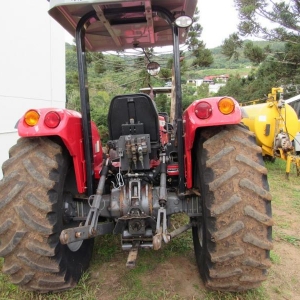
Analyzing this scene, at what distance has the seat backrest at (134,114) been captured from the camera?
2.91m

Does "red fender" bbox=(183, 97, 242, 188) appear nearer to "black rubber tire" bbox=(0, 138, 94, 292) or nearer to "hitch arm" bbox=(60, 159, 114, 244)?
"hitch arm" bbox=(60, 159, 114, 244)

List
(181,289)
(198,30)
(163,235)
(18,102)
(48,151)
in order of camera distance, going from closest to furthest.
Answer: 1. (163,235)
2. (48,151)
3. (181,289)
4. (18,102)
5. (198,30)

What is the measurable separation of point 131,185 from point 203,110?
0.92 m

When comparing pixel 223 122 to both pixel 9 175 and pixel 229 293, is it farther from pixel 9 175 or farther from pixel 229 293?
pixel 9 175

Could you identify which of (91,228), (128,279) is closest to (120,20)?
(91,228)

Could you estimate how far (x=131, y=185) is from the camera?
2.85 m

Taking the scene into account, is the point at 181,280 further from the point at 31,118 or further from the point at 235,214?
the point at 31,118

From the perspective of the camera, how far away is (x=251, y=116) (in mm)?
8328

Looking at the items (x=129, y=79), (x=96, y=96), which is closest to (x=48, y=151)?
(x=129, y=79)

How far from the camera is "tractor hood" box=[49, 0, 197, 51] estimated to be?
98.0 inches

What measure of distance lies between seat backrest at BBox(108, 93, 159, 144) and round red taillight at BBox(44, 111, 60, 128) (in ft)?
1.82

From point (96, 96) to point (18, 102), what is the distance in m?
13.6

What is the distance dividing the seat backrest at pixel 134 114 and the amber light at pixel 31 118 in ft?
2.24

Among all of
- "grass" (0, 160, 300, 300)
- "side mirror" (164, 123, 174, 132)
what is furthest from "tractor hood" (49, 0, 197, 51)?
"grass" (0, 160, 300, 300)
